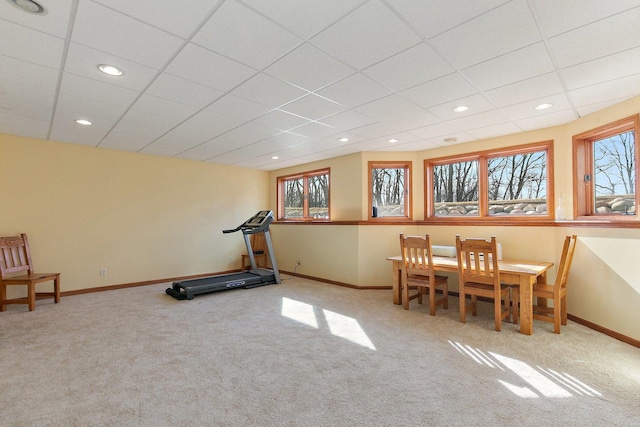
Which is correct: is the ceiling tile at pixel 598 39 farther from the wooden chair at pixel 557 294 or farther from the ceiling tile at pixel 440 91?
the wooden chair at pixel 557 294

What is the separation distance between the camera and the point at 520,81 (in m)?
2.70

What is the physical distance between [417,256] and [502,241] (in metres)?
1.43

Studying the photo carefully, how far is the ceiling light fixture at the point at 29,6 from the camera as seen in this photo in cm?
171

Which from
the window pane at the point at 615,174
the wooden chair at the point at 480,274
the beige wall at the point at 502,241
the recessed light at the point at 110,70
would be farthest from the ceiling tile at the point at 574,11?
the recessed light at the point at 110,70

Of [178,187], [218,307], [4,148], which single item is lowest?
[218,307]

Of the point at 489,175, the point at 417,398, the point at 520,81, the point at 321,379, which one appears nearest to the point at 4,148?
the point at 321,379

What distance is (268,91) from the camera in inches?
115

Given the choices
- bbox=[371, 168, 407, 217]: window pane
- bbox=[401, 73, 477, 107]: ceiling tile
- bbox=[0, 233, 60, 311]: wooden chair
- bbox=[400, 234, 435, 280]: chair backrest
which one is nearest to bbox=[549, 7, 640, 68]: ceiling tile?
bbox=[401, 73, 477, 107]: ceiling tile

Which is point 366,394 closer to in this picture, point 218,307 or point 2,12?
point 218,307

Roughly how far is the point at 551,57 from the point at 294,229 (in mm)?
5081

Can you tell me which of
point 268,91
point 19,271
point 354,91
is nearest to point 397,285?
point 354,91

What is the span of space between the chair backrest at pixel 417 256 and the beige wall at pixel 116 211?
4.12 m

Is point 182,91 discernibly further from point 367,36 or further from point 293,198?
point 293,198

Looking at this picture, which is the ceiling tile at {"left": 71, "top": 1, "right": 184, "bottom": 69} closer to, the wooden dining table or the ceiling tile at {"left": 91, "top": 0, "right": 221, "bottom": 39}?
the ceiling tile at {"left": 91, "top": 0, "right": 221, "bottom": 39}
